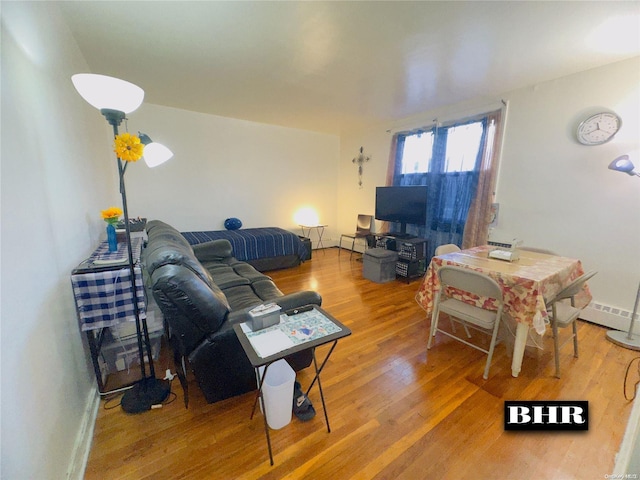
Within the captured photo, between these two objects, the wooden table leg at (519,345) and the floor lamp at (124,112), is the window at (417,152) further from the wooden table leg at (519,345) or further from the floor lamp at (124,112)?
the floor lamp at (124,112)

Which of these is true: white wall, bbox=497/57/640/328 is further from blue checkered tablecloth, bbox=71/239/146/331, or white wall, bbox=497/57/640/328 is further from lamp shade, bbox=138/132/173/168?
blue checkered tablecloth, bbox=71/239/146/331

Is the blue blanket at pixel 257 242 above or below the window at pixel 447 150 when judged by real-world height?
below

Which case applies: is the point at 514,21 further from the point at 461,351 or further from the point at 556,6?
the point at 461,351

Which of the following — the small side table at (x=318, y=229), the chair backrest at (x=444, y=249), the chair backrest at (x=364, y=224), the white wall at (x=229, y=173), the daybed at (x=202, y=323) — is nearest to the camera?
the daybed at (x=202, y=323)

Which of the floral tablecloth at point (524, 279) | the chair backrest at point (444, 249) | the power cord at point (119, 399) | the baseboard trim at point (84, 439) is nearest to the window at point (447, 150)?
the chair backrest at point (444, 249)

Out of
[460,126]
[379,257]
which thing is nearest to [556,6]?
[460,126]

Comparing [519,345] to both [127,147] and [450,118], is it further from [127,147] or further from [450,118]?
[450,118]

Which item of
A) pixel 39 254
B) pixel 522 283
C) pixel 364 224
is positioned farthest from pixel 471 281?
pixel 364 224

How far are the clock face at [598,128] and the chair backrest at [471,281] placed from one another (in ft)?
6.86

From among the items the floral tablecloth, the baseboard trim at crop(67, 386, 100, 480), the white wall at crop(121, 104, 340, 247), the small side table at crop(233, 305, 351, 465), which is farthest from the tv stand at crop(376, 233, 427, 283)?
the baseboard trim at crop(67, 386, 100, 480)

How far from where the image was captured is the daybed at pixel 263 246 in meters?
3.94

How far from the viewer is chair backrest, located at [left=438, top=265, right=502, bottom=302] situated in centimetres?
163

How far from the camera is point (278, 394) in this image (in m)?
1.36

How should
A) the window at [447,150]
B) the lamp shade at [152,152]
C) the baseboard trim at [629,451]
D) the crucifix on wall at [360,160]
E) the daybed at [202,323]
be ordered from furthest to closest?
the crucifix on wall at [360,160]
the window at [447,150]
the lamp shade at [152,152]
the daybed at [202,323]
the baseboard trim at [629,451]
